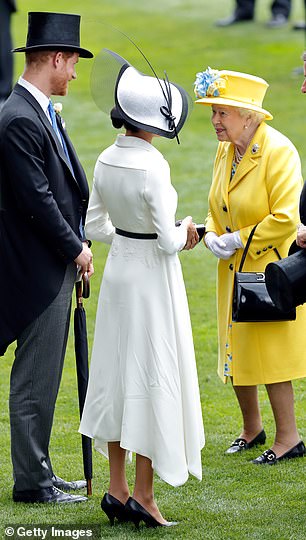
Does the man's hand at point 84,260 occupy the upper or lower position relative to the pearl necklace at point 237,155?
lower

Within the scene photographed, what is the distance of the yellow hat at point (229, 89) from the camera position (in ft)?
19.2

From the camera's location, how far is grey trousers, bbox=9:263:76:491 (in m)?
5.46

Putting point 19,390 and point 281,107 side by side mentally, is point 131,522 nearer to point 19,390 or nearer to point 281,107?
point 19,390

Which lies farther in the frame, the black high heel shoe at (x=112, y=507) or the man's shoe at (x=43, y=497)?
the man's shoe at (x=43, y=497)

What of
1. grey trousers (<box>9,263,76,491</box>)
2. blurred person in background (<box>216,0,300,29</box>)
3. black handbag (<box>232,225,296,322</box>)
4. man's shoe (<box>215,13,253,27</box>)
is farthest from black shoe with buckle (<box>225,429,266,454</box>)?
man's shoe (<box>215,13,253,27</box>)

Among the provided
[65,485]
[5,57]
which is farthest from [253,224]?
[5,57]

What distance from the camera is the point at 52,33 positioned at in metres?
5.40

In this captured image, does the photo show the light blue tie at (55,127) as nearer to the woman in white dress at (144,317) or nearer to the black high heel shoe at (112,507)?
the woman in white dress at (144,317)

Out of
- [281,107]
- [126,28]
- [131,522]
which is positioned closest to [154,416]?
[131,522]

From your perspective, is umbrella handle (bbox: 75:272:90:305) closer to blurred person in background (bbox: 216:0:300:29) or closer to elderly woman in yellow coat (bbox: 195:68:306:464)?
elderly woman in yellow coat (bbox: 195:68:306:464)

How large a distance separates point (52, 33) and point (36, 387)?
1655mm

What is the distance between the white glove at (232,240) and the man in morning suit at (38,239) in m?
0.83

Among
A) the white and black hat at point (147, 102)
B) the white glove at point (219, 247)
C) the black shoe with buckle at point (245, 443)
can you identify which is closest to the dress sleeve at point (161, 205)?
the white and black hat at point (147, 102)

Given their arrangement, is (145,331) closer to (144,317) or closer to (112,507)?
(144,317)
